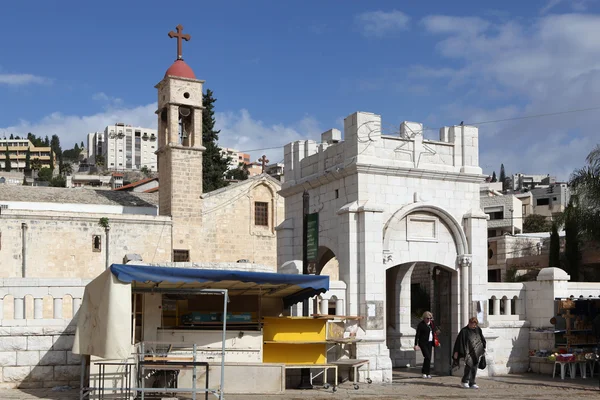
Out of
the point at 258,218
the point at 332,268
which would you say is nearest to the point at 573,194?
the point at 332,268

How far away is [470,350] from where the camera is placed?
1562cm

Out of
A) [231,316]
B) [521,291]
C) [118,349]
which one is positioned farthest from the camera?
[521,291]

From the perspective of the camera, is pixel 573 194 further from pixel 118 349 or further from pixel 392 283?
pixel 118 349

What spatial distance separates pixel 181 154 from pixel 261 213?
5.90m

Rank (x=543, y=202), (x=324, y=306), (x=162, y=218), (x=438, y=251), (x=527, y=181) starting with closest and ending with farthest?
(x=324, y=306) < (x=438, y=251) < (x=162, y=218) < (x=543, y=202) < (x=527, y=181)

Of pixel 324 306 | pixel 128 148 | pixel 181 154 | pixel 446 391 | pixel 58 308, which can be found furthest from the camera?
pixel 128 148

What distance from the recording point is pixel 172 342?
43.8 ft

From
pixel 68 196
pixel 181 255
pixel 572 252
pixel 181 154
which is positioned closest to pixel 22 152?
pixel 68 196

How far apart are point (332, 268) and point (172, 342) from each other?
2772 centimetres

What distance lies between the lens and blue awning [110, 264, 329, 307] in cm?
1159

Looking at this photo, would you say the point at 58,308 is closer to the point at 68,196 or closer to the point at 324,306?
the point at 324,306

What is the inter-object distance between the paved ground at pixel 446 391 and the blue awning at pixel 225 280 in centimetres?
190

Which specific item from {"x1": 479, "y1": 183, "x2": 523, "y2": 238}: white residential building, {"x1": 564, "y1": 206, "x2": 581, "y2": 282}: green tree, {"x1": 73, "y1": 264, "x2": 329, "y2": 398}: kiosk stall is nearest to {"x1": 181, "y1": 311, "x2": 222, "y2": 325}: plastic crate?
{"x1": 73, "y1": 264, "x2": 329, "y2": 398}: kiosk stall

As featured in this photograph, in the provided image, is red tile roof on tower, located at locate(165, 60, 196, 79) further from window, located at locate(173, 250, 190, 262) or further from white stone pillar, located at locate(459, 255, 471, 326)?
white stone pillar, located at locate(459, 255, 471, 326)
